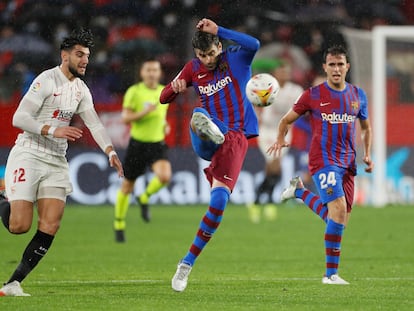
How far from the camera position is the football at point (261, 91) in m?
8.77

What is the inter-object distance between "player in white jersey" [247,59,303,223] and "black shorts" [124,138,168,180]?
2.55 metres

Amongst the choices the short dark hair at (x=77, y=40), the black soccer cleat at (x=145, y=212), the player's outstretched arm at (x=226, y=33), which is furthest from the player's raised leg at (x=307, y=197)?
the black soccer cleat at (x=145, y=212)

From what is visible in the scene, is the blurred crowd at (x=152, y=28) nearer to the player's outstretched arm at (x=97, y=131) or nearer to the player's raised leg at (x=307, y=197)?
the player's raised leg at (x=307, y=197)

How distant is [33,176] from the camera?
8.02m

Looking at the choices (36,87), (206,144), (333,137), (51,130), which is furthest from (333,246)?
(36,87)

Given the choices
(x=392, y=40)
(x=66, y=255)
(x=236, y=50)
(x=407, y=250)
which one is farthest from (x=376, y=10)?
(x=236, y=50)

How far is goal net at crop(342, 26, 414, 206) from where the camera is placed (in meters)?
19.2

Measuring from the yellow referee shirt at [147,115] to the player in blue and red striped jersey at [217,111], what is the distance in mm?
5370

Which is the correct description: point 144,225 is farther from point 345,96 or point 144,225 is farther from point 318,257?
point 345,96

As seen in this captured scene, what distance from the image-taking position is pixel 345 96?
30.2 ft

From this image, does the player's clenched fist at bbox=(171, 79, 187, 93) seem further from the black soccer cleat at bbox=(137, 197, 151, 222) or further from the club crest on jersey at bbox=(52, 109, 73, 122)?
the black soccer cleat at bbox=(137, 197, 151, 222)

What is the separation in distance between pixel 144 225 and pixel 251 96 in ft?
23.7

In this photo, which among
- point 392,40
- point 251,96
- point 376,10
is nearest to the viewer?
point 251,96

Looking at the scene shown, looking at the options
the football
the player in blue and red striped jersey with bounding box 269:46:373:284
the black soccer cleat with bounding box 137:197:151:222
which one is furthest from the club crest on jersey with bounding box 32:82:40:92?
the black soccer cleat with bounding box 137:197:151:222
